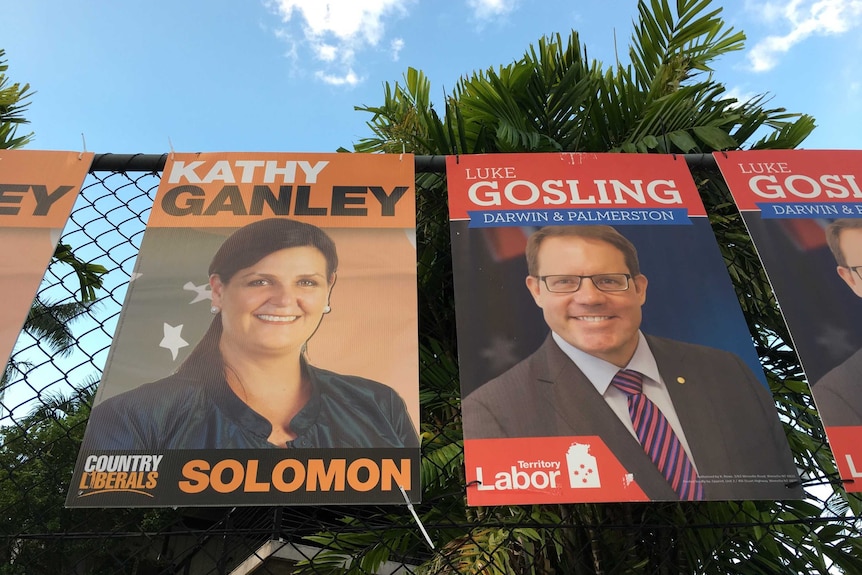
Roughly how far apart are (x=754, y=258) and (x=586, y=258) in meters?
1.14

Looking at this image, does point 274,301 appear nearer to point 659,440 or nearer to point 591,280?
point 591,280

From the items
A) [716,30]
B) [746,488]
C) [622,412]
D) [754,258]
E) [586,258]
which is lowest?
[746,488]

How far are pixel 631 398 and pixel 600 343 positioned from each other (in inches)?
6.2

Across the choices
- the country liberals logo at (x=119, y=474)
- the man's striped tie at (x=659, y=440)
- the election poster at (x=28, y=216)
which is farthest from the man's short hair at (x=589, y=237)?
the election poster at (x=28, y=216)

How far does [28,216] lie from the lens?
1.75 m

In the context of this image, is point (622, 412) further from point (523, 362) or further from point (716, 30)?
point (716, 30)

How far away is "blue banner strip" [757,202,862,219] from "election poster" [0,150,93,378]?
6.71 ft

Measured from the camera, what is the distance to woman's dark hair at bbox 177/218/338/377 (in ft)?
5.44

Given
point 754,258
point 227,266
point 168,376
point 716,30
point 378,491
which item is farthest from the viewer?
Answer: point 716,30

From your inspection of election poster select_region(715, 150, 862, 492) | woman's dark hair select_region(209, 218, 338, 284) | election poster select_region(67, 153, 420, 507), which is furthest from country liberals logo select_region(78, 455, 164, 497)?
election poster select_region(715, 150, 862, 492)

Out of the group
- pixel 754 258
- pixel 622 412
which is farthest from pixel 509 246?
pixel 754 258

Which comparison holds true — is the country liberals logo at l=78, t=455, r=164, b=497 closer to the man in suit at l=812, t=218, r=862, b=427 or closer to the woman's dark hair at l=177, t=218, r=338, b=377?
the woman's dark hair at l=177, t=218, r=338, b=377

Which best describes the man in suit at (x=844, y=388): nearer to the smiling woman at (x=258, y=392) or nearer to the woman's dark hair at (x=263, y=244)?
the smiling woman at (x=258, y=392)

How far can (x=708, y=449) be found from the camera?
4.58ft
